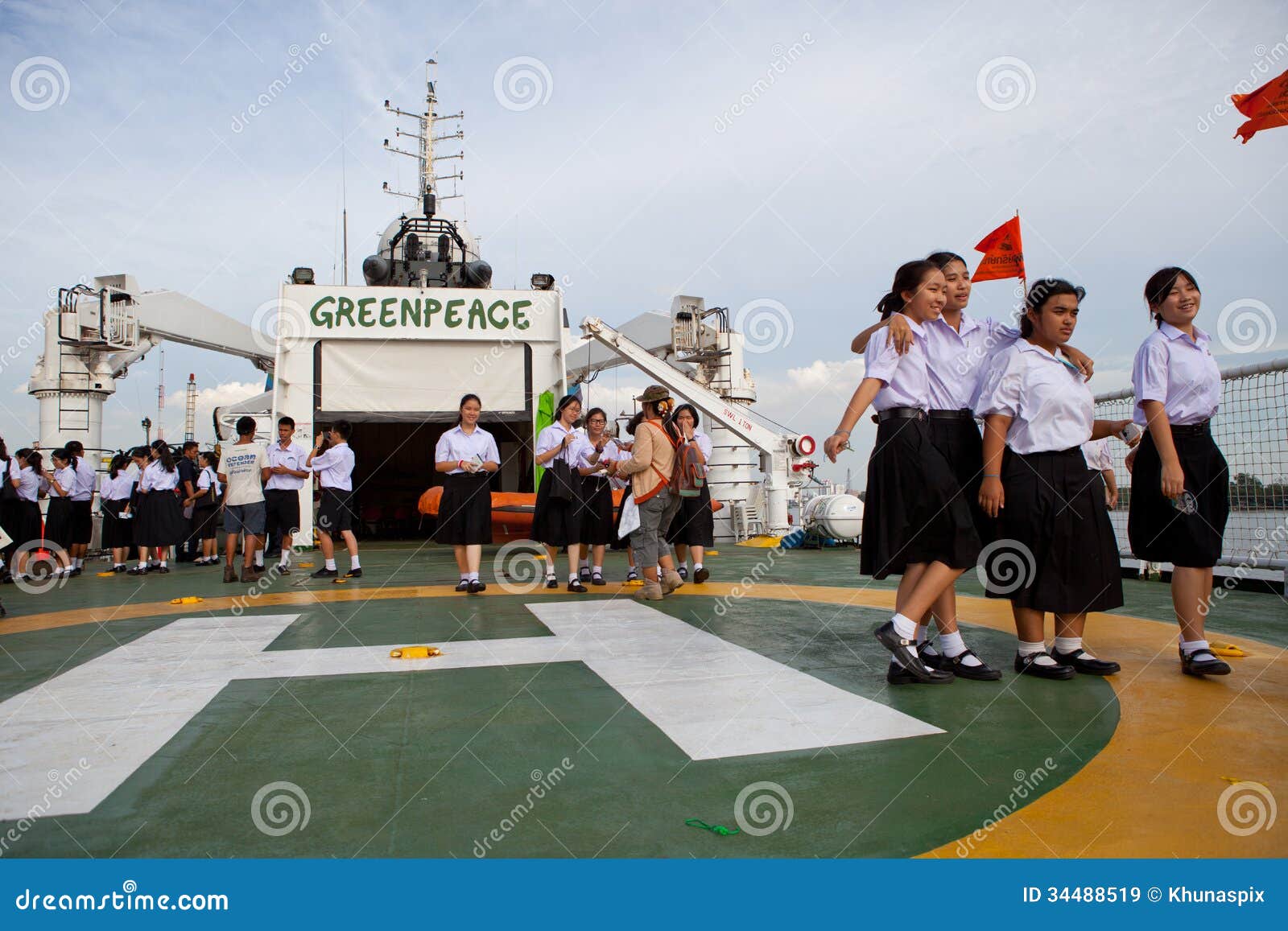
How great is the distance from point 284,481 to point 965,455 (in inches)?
276

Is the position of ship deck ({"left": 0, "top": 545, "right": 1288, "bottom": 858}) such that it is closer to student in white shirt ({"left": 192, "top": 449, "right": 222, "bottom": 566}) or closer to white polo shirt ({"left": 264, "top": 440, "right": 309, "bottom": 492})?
white polo shirt ({"left": 264, "top": 440, "right": 309, "bottom": 492})

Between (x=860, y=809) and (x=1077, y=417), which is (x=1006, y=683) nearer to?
(x=1077, y=417)

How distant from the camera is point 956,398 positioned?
380cm

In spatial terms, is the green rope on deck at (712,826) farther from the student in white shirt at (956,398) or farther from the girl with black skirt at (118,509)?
the girl with black skirt at (118,509)

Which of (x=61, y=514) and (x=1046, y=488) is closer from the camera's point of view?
(x=1046, y=488)

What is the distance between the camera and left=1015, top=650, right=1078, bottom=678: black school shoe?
12.0 ft

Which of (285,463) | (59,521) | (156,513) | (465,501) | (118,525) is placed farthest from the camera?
(118,525)

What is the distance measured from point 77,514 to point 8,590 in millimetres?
2167

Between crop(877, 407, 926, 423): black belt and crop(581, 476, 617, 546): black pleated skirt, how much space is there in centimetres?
397

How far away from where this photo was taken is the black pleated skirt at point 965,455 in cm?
378

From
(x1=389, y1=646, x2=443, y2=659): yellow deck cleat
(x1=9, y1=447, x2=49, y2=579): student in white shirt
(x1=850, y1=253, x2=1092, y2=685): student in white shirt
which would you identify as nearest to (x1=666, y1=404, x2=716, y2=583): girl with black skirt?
(x1=389, y1=646, x2=443, y2=659): yellow deck cleat

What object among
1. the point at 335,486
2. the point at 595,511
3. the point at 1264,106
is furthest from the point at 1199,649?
the point at 335,486

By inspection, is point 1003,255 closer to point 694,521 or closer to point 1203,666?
point 694,521

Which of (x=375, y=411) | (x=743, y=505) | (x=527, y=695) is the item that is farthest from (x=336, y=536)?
(x=527, y=695)
